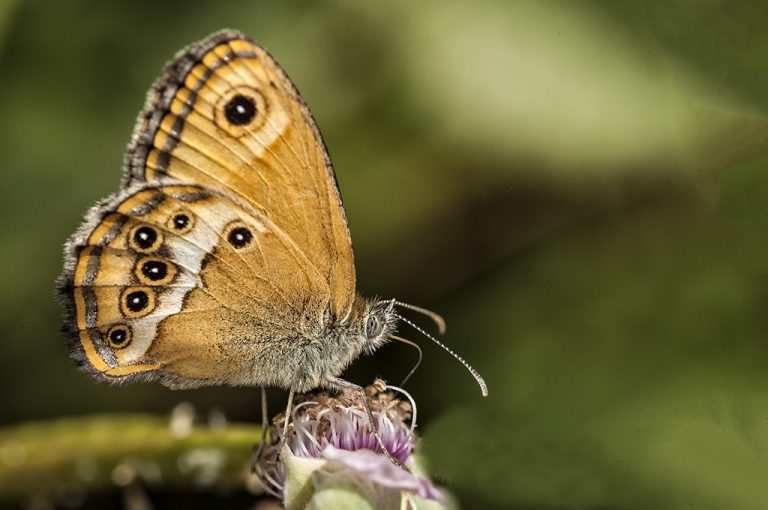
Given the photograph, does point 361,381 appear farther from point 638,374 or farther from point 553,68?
point 553,68

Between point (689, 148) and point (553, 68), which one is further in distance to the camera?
point (553, 68)

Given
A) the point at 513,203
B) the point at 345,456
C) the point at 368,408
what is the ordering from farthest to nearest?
1. the point at 513,203
2. the point at 368,408
3. the point at 345,456

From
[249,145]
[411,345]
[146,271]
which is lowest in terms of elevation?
[146,271]

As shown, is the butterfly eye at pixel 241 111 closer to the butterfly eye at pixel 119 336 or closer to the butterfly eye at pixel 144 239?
the butterfly eye at pixel 144 239

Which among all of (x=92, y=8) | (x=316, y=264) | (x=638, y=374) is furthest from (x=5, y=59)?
(x=638, y=374)

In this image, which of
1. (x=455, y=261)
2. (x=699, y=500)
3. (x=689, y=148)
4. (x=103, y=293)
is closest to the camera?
(x=699, y=500)

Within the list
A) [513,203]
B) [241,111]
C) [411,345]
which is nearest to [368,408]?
[411,345]

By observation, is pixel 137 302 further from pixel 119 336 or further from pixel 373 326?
pixel 373 326

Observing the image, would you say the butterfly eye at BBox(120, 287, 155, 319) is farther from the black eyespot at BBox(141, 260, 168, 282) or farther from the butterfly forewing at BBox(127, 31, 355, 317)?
the butterfly forewing at BBox(127, 31, 355, 317)
